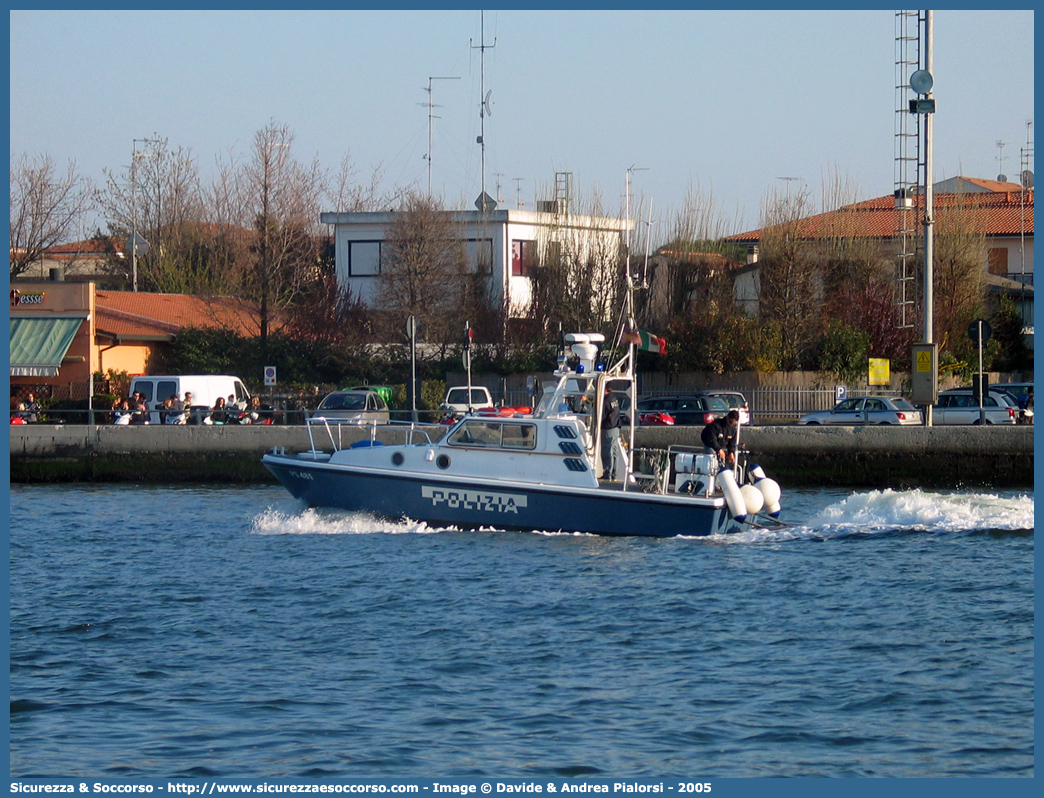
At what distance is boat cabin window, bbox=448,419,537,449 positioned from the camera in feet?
58.9

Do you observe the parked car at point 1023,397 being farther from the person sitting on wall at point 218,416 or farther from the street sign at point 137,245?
the street sign at point 137,245

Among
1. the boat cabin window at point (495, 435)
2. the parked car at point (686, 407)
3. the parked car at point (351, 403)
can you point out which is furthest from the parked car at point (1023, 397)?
the boat cabin window at point (495, 435)

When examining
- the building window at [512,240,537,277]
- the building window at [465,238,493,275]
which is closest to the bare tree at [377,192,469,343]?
the building window at [465,238,493,275]

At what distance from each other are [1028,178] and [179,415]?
41.8 meters

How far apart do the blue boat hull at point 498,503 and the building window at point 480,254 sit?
77.5ft

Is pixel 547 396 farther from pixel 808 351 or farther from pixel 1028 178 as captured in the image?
pixel 1028 178

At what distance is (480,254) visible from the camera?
43.0m

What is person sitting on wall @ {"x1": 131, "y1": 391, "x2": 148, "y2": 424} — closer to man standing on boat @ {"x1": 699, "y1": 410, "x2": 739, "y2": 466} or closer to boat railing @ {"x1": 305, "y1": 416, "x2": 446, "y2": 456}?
boat railing @ {"x1": 305, "y1": 416, "x2": 446, "y2": 456}

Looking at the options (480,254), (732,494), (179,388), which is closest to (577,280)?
(480,254)

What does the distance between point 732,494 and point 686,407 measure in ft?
43.3

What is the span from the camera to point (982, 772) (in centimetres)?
879

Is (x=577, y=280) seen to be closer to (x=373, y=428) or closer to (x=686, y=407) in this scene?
(x=686, y=407)

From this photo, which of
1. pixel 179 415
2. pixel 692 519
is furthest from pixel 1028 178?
pixel 692 519

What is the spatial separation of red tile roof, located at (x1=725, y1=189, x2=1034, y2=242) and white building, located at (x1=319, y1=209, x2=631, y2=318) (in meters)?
5.51
